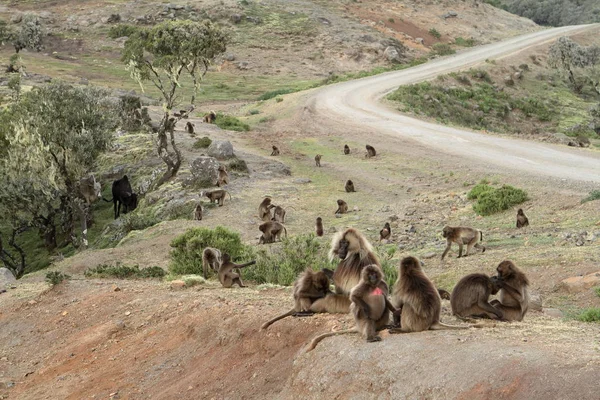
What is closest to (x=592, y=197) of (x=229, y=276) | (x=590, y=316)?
(x=590, y=316)

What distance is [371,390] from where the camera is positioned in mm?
7480

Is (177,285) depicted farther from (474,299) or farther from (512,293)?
(512,293)

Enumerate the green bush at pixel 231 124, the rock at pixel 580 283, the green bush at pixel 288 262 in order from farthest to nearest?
the green bush at pixel 231 124
the green bush at pixel 288 262
the rock at pixel 580 283

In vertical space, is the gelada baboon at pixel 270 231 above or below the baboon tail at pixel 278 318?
below

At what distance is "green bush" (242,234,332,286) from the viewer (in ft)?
48.5

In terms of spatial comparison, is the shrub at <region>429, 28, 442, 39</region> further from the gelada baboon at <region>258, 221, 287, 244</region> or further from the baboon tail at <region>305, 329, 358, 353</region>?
the baboon tail at <region>305, 329, 358, 353</region>

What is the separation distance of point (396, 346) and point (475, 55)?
179 ft

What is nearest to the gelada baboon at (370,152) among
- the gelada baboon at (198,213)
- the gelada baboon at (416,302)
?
the gelada baboon at (198,213)

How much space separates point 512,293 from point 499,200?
496 inches

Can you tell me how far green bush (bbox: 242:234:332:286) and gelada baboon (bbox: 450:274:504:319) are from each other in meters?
5.91

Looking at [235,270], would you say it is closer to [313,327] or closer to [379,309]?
[313,327]

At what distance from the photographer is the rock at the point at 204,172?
89.6 feet

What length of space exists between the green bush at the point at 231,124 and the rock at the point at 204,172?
11.9 m

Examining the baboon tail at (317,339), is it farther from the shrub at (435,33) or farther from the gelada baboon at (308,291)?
the shrub at (435,33)
